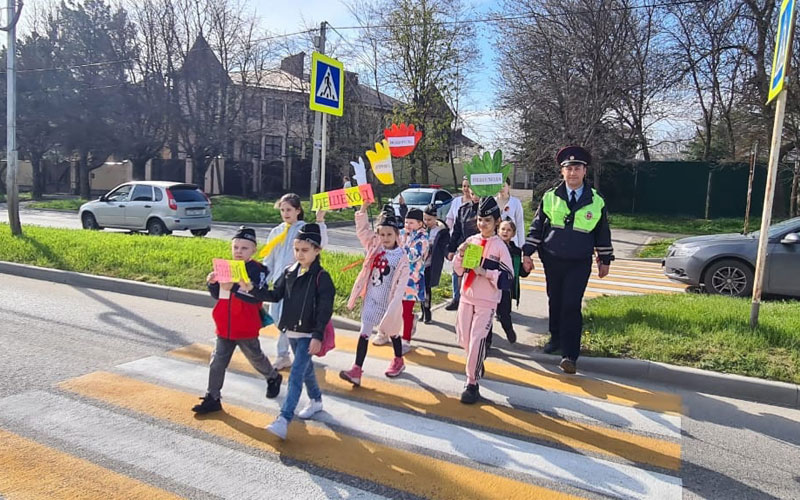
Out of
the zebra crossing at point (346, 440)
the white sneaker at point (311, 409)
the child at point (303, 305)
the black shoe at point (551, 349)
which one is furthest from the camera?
the black shoe at point (551, 349)

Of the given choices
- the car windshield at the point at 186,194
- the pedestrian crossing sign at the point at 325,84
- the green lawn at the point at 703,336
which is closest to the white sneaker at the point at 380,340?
the green lawn at the point at 703,336

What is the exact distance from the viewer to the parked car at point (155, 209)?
15.2m

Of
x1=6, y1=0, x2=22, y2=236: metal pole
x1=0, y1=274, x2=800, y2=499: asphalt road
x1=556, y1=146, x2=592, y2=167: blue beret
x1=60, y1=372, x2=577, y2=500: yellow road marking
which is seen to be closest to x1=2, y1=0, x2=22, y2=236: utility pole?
x1=6, y1=0, x2=22, y2=236: metal pole

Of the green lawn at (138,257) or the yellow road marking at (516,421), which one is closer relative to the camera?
the yellow road marking at (516,421)

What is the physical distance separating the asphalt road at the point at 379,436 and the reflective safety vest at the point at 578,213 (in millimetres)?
1439

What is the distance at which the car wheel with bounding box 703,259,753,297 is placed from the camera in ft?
28.7

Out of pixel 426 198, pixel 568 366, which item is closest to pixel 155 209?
pixel 426 198

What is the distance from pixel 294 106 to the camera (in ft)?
130

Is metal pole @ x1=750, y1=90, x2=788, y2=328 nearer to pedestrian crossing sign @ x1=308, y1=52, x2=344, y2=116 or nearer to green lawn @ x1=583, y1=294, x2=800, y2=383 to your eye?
green lawn @ x1=583, y1=294, x2=800, y2=383

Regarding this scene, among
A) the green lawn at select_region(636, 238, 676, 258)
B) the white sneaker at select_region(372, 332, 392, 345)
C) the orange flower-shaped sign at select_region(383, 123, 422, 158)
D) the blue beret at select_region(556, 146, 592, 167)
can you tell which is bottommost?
the white sneaker at select_region(372, 332, 392, 345)

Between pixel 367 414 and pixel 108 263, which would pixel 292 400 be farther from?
pixel 108 263

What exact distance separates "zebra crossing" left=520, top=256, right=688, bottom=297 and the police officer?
3.15 meters

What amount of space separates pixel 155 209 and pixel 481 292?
1290 cm

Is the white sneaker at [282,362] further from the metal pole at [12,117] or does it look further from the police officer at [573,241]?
the metal pole at [12,117]
